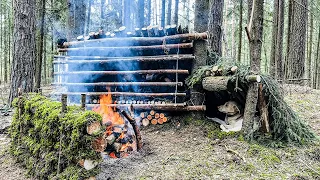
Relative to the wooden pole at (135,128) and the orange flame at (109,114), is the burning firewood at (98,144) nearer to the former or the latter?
the wooden pole at (135,128)

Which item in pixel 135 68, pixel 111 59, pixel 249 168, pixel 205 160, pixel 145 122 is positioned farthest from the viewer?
pixel 135 68

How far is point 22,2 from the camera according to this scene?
636 cm

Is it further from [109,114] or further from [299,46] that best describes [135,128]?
[299,46]

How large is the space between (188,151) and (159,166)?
0.77 metres

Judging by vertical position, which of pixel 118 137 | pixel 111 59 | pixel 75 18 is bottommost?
pixel 118 137

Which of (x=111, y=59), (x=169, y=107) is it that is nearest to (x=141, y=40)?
(x=111, y=59)

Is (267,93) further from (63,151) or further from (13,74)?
(13,74)

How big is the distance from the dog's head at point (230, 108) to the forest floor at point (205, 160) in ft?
1.31

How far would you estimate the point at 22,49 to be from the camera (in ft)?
20.9

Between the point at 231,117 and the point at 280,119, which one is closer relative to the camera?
the point at 280,119

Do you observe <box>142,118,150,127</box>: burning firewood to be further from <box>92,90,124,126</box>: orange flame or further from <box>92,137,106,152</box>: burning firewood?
<box>92,137,106,152</box>: burning firewood

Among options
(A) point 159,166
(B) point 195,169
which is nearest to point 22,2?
(A) point 159,166

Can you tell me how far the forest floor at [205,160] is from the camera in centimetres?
362

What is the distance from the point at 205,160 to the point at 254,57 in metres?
2.08
